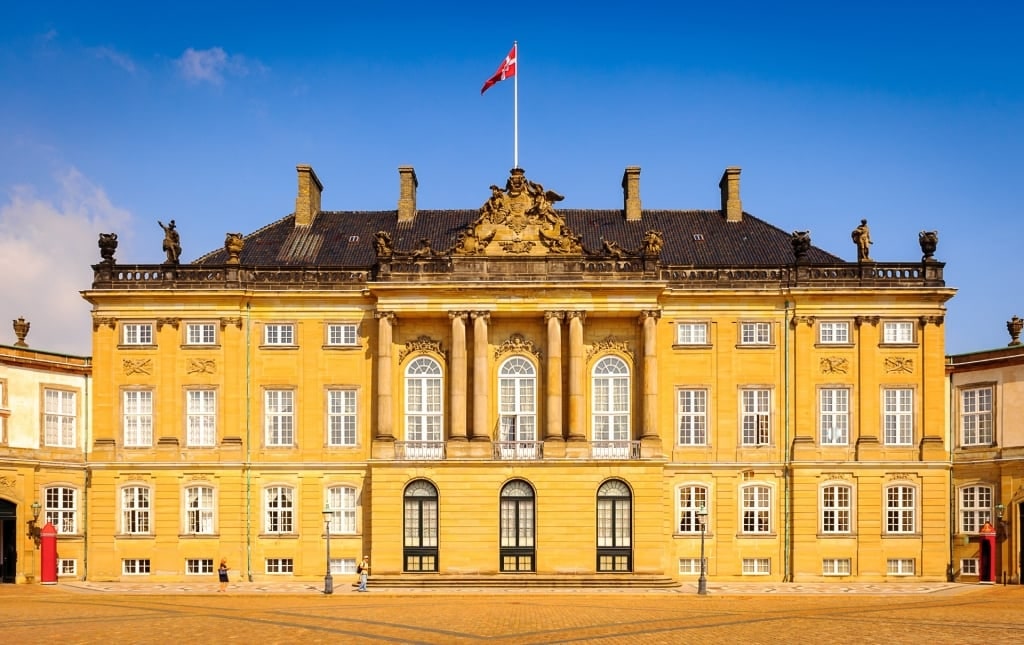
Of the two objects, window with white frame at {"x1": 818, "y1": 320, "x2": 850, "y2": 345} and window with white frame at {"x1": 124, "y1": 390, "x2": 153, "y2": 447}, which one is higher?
window with white frame at {"x1": 818, "y1": 320, "x2": 850, "y2": 345}

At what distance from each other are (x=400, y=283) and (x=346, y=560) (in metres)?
12.5

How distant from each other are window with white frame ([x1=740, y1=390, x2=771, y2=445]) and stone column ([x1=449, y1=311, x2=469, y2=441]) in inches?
490

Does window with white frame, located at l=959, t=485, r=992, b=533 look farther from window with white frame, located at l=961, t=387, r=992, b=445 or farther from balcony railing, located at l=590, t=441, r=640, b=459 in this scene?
balcony railing, located at l=590, t=441, r=640, b=459

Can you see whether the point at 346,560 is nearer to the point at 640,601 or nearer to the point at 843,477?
the point at 640,601

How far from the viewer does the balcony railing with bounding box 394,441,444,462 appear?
5181cm

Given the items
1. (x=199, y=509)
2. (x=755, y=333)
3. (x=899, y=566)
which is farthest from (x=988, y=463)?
(x=199, y=509)

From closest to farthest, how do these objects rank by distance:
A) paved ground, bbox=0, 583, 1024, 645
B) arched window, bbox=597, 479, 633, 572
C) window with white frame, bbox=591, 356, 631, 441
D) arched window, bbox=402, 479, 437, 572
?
1. paved ground, bbox=0, 583, 1024, 645
2. arched window, bbox=597, 479, 633, 572
3. arched window, bbox=402, 479, 437, 572
4. window with white frame, bbox=591, 356, 631, 441

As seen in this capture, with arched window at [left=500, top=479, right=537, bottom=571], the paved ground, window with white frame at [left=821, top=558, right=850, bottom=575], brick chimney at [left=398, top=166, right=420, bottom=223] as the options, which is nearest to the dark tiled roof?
brick chimney at [left=398, top=166, right=420, bottom=223]

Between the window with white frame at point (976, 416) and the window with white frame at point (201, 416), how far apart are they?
33.5 meters

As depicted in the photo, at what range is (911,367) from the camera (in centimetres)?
5291

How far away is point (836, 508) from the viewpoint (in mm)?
52469

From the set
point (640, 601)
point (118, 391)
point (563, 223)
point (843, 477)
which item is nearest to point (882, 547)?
point (843, 477)

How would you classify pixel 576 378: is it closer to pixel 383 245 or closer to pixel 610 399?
pixel 610 399

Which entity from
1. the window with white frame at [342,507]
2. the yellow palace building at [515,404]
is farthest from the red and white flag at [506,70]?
the window with white frame at [342,507]
